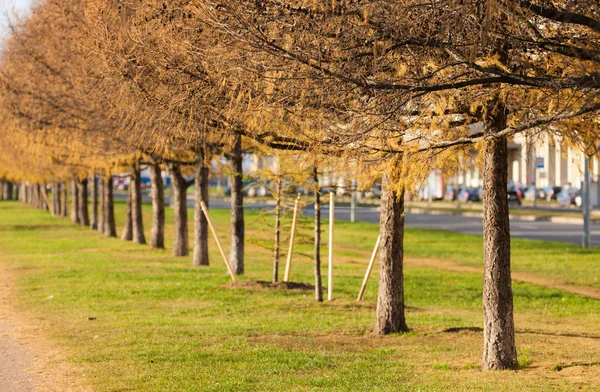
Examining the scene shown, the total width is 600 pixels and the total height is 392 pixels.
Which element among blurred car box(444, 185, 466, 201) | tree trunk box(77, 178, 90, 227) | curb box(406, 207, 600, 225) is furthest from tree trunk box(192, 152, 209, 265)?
blurred car box(444, 185, 466, 201)

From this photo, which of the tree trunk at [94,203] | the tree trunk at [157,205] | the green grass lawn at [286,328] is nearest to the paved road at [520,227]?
the tree trunk at [157,205]

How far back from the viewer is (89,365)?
37.0 feet

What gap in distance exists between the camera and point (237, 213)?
69.3ft

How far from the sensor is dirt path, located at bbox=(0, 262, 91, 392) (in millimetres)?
10219

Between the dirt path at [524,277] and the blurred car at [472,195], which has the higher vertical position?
the blurred car at [472,195]

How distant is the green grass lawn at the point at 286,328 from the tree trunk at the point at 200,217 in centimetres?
42

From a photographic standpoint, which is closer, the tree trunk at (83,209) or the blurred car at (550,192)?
the tree trunk at (83,209)

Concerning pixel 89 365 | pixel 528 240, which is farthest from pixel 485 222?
pixel 528 240

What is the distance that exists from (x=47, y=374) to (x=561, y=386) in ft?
16.9

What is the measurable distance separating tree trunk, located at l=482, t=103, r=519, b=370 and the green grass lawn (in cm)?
28

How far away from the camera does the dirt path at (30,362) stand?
33.5 ft

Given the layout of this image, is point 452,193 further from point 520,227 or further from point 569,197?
point 520,227

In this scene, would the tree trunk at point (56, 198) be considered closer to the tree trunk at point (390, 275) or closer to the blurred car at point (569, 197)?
the blurred car at point (569, 197)

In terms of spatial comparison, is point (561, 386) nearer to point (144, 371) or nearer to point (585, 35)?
point (585, 35)
